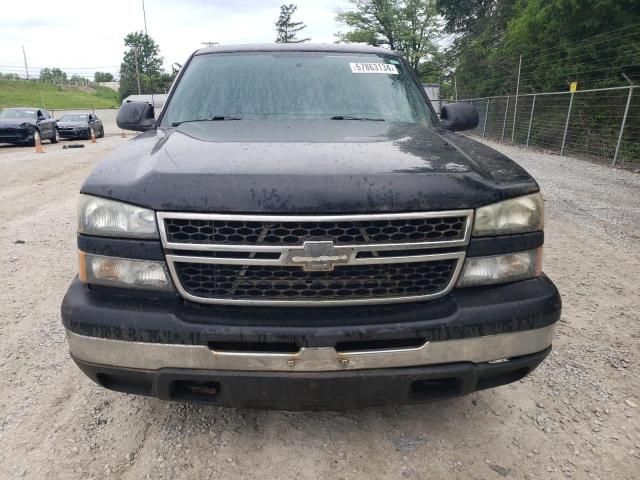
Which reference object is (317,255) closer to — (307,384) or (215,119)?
(307,384)

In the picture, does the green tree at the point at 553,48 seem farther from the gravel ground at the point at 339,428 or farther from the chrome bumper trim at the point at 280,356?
the chrome bumper trim at the point at 280,356

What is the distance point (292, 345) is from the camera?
5.67 ft

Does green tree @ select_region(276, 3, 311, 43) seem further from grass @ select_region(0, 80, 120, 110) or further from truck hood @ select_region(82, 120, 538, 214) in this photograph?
truck hood @ select_region(82, 120, 538, 214)

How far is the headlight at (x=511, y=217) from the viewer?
1831 millimetres

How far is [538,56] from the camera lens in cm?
1889

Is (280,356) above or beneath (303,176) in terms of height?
beneath

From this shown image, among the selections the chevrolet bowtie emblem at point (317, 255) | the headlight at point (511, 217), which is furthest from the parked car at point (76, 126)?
the headlight at point (511, 217)

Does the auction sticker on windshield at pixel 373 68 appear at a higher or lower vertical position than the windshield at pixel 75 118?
higher

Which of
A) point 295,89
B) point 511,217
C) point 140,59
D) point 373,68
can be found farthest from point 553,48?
point 140,59

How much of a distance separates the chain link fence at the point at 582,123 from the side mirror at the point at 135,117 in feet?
37.9

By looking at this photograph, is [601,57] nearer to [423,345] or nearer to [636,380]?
[636,380]

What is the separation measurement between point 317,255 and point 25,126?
1943 centimetres

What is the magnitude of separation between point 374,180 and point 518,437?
1.35 meters

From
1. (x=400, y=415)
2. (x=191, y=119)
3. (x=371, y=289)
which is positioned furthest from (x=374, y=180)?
(x=191, y=119)
